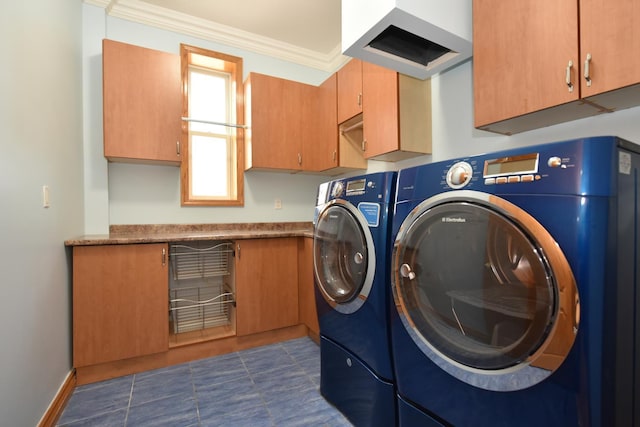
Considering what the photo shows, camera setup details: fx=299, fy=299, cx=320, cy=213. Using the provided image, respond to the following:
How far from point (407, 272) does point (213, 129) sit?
2.49 m

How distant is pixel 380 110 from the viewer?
207 centimetres

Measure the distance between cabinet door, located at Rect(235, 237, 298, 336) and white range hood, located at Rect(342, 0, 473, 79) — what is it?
154 centimetres

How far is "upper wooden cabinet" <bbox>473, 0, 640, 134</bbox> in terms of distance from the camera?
0.97 m

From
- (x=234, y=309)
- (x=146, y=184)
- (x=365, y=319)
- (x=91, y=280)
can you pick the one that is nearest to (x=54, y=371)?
(x=91, y=280)

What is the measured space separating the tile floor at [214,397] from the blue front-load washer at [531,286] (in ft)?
2.96

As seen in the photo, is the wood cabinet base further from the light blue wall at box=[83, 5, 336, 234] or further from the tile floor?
the light blue wall at box=[83, 5, 336, 234]

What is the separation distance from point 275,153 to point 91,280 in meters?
1.69

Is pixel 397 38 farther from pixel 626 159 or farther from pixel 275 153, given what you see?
pixel 275 153

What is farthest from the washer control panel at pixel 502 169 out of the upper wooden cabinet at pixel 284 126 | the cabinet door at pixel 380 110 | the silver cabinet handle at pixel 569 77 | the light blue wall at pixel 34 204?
the upper wooden cabinet at pixel 284 126

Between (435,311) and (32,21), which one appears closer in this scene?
(435,311)

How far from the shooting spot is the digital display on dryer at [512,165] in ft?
2.54

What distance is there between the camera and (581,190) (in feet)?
2.25

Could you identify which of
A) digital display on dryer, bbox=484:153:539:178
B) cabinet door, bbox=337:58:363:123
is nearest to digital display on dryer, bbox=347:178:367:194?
digital display on dryer, bbox=484:153:539:178

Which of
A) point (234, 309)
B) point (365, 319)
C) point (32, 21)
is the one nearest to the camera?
point (365, 319)
